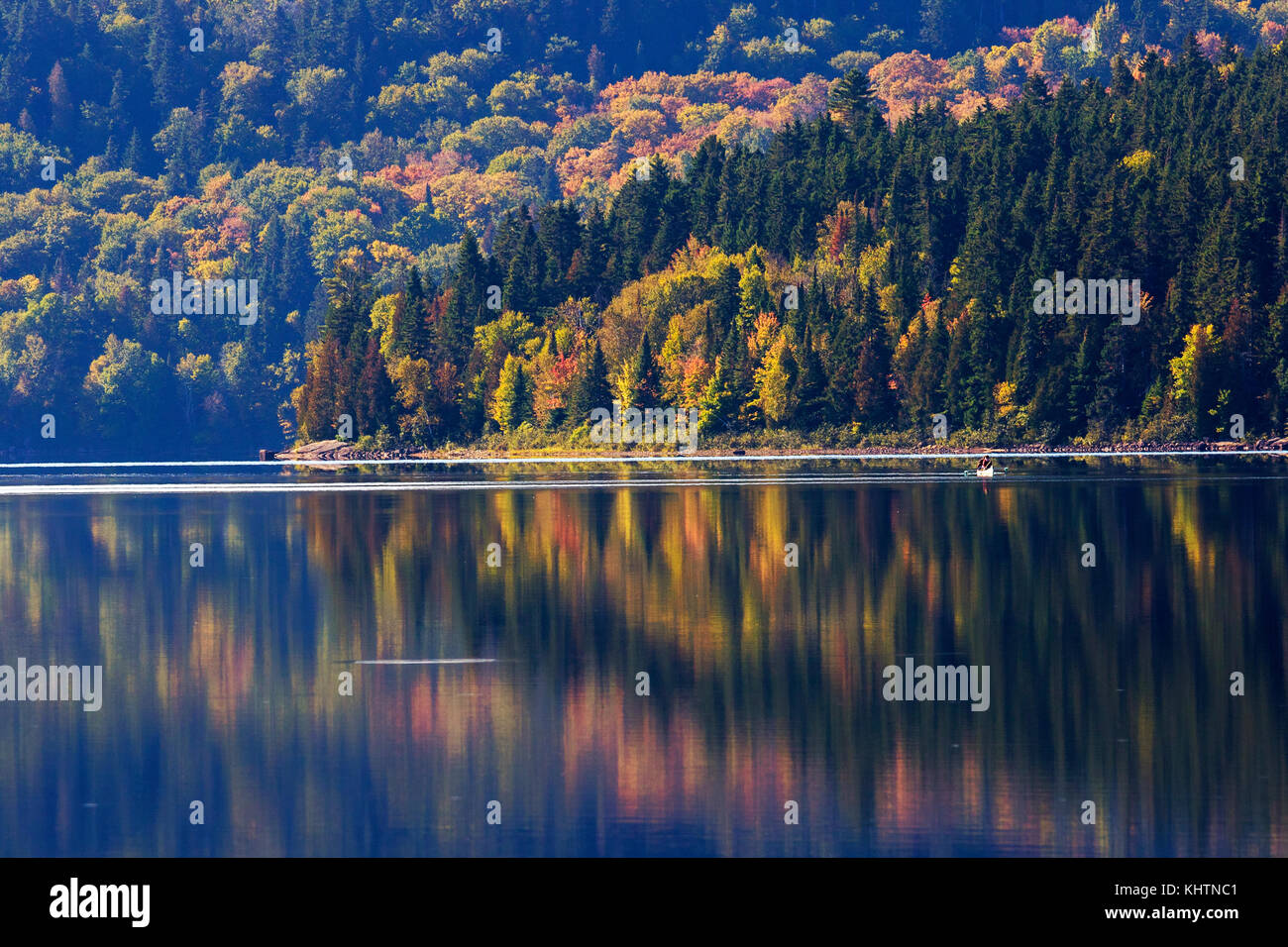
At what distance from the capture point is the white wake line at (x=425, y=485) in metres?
119

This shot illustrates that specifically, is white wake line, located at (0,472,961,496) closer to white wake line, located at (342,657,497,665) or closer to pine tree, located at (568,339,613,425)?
pine tree, located at (568,339,613,425)

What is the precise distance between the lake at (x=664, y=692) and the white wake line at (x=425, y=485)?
1625 inches

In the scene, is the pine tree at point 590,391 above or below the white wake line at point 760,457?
above

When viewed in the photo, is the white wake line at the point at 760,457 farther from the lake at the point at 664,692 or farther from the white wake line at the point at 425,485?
the lake at the point at 664,692

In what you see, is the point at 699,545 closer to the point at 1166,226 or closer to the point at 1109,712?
the point at 1109,712

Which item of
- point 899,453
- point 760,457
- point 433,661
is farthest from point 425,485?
point 433,661

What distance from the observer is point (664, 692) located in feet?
129

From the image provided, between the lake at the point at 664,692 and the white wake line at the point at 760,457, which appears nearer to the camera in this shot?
the lake at the point at 664,692

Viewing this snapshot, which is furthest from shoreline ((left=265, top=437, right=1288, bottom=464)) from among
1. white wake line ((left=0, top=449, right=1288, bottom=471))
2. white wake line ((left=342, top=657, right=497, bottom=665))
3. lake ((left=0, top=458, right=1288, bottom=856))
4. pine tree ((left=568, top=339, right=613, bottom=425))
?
white wake line ((left=342, top=657, right=497, bottom=665))

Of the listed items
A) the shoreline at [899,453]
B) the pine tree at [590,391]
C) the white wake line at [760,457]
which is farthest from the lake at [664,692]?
the pine tree at [590,391]

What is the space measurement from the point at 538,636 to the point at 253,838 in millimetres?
17607

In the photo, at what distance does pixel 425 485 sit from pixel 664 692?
304ft

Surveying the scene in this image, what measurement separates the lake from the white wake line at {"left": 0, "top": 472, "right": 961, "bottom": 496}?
135 ft
